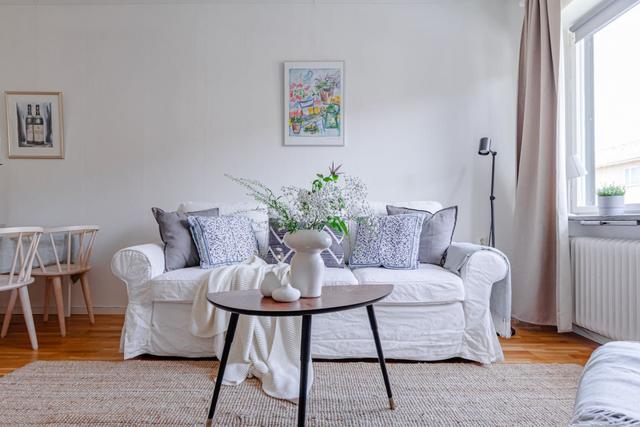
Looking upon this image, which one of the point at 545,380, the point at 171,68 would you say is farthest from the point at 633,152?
the point at 171,68

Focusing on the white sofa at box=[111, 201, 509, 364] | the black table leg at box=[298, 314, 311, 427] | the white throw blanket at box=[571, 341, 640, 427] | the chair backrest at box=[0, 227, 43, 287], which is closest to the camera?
the white throw blanket at box=[571, 341, 640, 427]

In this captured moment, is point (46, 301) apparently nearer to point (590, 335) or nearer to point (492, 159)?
point (492, 159)

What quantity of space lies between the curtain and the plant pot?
0.76ft

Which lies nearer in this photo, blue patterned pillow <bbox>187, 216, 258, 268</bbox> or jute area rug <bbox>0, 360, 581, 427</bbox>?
jute area rug <bbox>0, 360, 581, 427</bbox>

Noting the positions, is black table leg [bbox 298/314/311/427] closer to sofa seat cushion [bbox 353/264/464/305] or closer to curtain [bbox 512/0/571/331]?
sofa seat cushion [bbox 353/264/464/305]

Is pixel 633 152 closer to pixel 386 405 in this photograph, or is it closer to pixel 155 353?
pixel 386 405

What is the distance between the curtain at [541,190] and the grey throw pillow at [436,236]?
0.65 metres

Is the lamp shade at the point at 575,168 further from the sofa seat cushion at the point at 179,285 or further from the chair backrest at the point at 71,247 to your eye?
the chair backrest at the point at 71,247

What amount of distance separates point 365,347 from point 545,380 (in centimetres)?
91

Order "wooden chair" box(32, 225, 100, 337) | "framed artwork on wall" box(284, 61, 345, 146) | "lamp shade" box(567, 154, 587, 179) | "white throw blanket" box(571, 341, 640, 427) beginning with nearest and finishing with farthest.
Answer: "white throw blanket" box(571, 341, 640, 427)
"lamp shade" box(567, 154, 587, 179)
"wooden chair" box(32, 225, 100, 337)
"framed artwork on wall" box(284, 61, 345, 146)

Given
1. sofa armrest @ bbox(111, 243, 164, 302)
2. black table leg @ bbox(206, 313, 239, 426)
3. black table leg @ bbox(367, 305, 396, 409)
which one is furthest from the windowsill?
sofa armrest @ bbox(111, 243, 164, 302)

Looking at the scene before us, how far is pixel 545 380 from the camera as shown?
6.45 ft

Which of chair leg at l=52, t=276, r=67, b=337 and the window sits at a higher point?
the window

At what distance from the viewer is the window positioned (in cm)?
246
